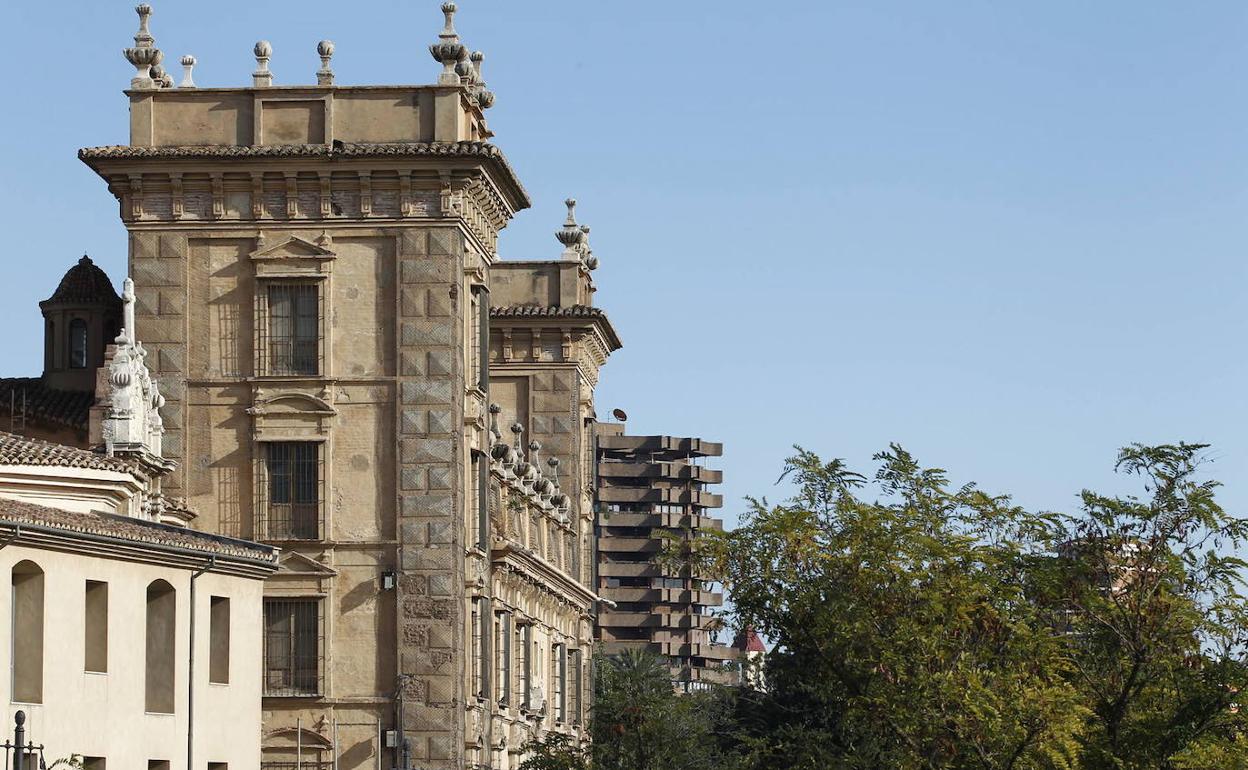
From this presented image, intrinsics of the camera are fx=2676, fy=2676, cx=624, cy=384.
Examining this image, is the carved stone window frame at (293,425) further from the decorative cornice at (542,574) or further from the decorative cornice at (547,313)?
the decorative cornice at (547,313)

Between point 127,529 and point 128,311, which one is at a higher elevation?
point 128,311

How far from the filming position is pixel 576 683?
7562 cm

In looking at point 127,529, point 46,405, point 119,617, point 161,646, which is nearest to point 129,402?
point 46,405

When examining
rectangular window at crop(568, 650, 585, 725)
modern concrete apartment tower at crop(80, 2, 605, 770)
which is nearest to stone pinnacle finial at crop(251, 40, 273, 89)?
modern concrete apartment tower at crop(80, 2, 605, 770)

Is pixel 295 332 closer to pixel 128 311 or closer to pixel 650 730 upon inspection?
pixel 128 311

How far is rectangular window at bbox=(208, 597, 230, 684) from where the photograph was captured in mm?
44500

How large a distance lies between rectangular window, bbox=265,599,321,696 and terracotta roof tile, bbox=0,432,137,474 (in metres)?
6.48

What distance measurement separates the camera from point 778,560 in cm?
4372

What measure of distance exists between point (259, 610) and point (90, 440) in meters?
7.60

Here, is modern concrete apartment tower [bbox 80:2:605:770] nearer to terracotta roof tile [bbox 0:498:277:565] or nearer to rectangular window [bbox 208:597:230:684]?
terracotta roof tile [bbox 0:498:277:565]

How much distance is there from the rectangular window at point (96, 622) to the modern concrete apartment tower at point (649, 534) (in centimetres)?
11982

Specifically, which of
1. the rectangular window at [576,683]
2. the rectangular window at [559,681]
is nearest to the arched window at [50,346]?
the rectangular window at [559,681]

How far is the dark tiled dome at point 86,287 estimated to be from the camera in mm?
57094

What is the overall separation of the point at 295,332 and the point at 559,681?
66.8 ft
